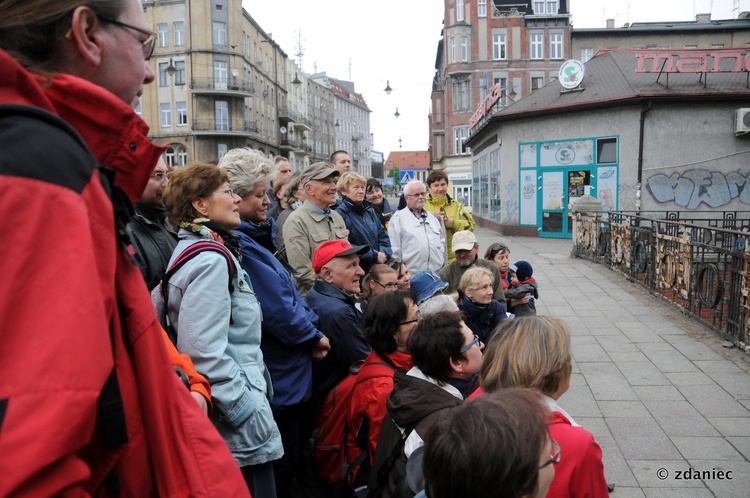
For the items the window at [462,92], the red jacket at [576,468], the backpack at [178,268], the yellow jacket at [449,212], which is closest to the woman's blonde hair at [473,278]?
the yellow jacket at [449,212]

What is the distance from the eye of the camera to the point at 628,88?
21.5 meters

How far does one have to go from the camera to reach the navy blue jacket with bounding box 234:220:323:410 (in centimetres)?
329

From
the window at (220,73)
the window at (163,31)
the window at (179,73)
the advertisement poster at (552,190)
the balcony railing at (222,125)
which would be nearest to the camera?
the advertisement poster at (552,190)

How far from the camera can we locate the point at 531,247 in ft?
65.2

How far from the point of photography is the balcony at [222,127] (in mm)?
51406

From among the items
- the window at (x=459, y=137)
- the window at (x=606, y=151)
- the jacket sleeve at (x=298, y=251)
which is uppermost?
the window at (x=459, y=137)

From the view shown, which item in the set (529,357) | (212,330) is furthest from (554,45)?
(212,330)

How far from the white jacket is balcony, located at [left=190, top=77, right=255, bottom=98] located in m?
48.2

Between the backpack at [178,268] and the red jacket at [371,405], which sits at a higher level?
the backpack at [178,268]

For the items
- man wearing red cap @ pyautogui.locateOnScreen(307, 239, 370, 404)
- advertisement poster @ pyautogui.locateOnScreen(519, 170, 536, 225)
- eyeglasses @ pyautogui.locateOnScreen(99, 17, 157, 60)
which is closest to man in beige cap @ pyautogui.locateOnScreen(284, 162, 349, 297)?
man wearing red cap @ pyautogui.locateOnScreen(307, 239, 370, 404)

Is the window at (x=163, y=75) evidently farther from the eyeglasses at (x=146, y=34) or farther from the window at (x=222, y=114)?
the eyeglasses at (x=146, y=34)

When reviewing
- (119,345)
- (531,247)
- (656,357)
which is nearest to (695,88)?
(531,247)

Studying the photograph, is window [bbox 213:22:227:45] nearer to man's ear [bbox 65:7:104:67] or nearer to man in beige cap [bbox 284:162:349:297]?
man in beige cap [bbox 284:162:349:297]

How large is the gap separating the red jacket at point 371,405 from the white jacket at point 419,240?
3.27m
